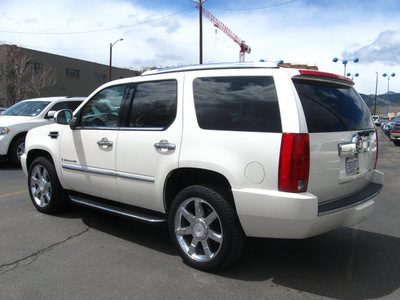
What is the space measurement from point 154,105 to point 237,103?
103cm

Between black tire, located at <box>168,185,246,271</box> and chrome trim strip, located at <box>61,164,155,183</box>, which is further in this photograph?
chrome trim strip, located at <box>61,164,155,183</box>

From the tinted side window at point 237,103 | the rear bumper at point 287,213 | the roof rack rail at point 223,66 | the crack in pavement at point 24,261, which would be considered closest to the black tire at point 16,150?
the crack in pavement at point 24,261

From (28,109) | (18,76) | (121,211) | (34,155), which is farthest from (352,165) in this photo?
(18,76)

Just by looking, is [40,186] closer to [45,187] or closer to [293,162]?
[45,187]

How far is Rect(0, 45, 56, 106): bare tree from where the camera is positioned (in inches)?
1382

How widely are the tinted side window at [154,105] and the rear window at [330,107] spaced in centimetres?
129

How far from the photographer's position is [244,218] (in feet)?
9.98

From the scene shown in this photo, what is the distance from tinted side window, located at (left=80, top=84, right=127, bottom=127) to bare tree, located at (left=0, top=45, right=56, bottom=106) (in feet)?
A: 117

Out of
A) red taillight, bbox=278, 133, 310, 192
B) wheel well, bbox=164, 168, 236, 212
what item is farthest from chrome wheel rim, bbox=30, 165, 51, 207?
red taillight, bbox=278, 133, 310, 192

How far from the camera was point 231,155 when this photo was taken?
3.06 meters

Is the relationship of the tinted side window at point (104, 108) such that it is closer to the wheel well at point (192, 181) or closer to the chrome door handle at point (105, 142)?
the chrome door handle at point (105, 142)

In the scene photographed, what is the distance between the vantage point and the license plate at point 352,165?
327 cm

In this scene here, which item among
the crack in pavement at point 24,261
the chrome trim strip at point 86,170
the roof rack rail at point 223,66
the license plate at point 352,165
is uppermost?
the roof rack rail at point 223,66

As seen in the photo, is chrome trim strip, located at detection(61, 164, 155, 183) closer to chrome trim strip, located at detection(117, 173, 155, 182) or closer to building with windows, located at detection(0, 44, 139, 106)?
chrome trim strip, located at detection(117, 173, 155, 182)
